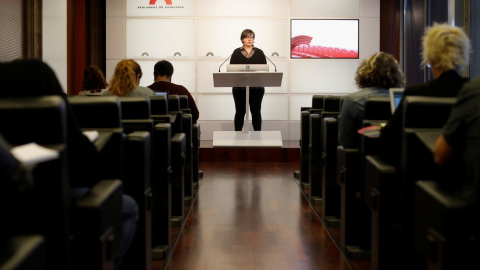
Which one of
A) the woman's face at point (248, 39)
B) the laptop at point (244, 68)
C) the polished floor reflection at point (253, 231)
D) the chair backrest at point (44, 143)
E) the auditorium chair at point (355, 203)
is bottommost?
the polished floor reflection at point (253, 231)

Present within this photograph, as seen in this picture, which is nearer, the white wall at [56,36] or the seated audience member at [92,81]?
the seated audience member at [92,81]

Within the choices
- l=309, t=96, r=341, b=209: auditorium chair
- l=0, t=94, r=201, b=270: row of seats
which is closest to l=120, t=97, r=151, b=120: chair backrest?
l=0, t=94, r=201, b=270: row of seats

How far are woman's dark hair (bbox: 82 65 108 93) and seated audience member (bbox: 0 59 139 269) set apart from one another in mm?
3725

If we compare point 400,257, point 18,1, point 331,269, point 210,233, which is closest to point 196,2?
point 18,1

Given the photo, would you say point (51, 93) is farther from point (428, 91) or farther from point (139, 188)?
point (428, 91)

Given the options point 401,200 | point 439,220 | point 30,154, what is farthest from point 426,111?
point 30,154

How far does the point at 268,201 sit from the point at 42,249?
3.61 meters

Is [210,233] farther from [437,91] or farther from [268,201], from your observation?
[437,91]

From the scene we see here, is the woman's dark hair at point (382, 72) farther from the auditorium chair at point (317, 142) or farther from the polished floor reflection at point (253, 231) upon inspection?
the polished floor reflection at point (253, 231)

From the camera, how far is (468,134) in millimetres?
1590

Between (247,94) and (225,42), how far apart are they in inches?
Result: 89.4

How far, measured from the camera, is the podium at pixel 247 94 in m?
6.55

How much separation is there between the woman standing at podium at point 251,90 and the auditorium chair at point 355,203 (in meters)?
4.09

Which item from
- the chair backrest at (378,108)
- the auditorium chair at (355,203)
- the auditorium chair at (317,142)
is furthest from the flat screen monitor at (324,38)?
the chair backrest at (378,108)
